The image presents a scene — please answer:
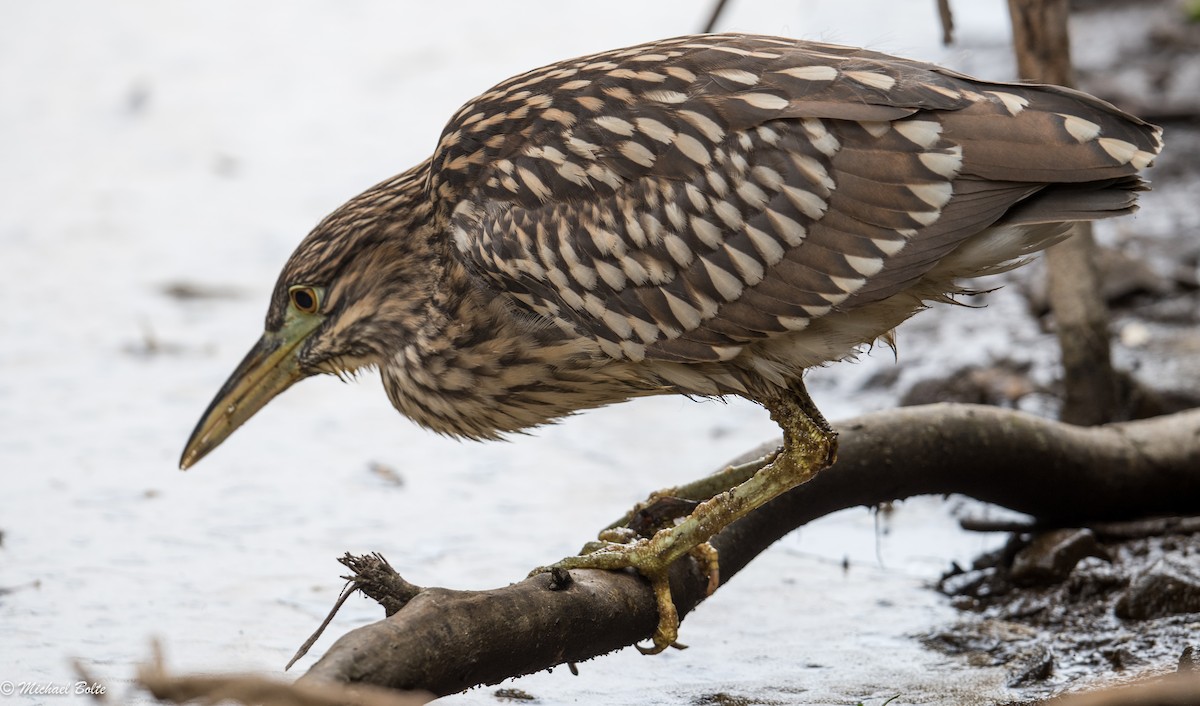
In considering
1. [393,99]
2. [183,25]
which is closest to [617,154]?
[393,99]

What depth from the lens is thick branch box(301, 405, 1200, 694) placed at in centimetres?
304

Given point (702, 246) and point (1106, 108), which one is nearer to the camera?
point (1106, 108)

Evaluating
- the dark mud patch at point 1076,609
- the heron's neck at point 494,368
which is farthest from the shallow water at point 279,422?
the heron's neck at point 494,368

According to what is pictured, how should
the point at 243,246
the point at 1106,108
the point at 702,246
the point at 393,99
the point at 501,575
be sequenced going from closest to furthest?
the point at 1106,108
the point at 702,246
the point at 501,575
the point at 243,246
the point at 393,99

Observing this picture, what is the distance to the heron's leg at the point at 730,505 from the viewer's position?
3.75 m

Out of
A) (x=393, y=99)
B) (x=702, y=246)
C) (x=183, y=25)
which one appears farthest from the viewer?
(x=183, y=25)

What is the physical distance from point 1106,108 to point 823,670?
1.87 metres

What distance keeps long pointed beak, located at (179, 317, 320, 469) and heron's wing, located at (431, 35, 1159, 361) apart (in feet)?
2.37

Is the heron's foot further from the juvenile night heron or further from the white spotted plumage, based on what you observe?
the white spotted plumage

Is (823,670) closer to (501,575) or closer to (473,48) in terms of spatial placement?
(501,575)

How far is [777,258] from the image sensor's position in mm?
3705

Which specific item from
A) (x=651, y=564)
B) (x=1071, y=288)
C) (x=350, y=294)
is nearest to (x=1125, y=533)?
(x=1071, y=288)

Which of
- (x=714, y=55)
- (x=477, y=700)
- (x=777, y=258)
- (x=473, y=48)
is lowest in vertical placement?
(x=477, y=700)

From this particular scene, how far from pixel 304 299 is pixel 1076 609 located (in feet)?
8.45
